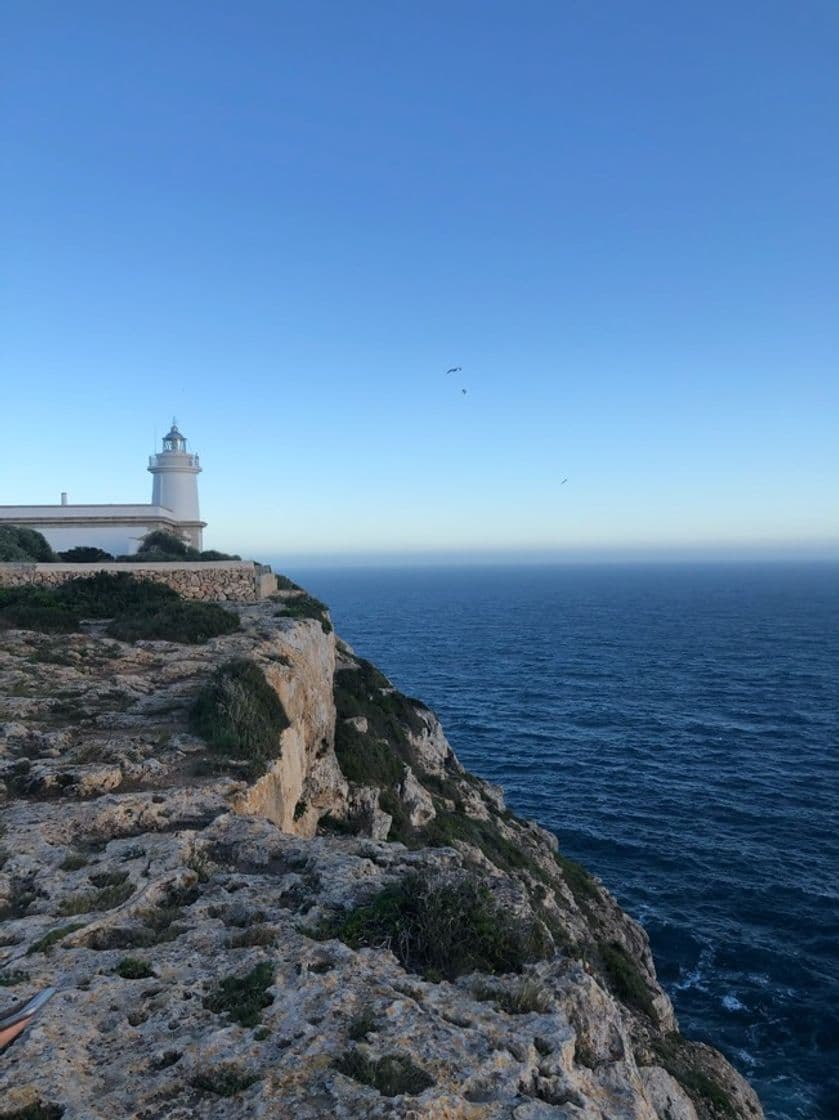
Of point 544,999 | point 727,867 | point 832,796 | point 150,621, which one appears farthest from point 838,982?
point 150,621

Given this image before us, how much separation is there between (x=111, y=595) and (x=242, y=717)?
14.5 metres

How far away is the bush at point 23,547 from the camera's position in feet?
110

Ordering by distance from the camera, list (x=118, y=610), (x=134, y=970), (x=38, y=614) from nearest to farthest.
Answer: (x=134, y=970)
(x=38, y=614)
(x=118, y=610)

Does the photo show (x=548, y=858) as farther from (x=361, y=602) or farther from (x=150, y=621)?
(x=361, y=602)

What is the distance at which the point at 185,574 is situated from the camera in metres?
31.7

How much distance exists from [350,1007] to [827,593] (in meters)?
194

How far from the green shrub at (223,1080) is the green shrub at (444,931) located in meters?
2.16

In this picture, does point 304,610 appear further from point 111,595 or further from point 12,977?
point 12,977

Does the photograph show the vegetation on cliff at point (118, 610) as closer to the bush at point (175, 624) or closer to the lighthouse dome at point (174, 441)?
the bush at point (175, 624)

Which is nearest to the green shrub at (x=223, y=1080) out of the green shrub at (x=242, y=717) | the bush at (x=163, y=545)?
the green shrub at (x=242, y=717)

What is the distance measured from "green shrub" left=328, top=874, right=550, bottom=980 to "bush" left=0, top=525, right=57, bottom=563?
30.5 meters

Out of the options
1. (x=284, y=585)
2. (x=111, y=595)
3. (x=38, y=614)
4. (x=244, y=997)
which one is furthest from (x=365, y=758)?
(x=244, y=997)

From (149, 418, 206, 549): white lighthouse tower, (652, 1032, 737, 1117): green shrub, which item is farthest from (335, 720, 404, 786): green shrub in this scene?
(149, 418, 206, 549): white lighthouse tower

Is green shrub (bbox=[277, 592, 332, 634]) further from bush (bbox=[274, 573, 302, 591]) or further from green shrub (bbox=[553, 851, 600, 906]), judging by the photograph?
green shrub (bbox=[553, 851, 600, 906])
